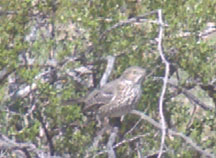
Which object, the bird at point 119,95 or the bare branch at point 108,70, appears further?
the bird at point 119,95

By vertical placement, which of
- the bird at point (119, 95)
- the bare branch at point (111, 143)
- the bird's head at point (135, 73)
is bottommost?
the bare branch at point (111, 143)

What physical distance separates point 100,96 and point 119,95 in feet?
1.08

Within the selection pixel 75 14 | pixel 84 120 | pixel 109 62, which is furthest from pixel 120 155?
pixel 75 14

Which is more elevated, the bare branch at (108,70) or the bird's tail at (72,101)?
the bare branch at (108,70)

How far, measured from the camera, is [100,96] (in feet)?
22.0

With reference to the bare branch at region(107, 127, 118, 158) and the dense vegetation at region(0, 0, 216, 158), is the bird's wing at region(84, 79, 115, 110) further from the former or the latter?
the bare branch at region(107, 127, 118, 158)

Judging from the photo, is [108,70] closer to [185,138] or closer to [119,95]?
[119,95]

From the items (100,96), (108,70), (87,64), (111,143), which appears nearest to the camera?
(111,143)

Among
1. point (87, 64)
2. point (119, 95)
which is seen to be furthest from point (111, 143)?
point (119, 95)

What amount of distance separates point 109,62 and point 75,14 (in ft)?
1.75

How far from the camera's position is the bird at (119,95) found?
20.7 ft

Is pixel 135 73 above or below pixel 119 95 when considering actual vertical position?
above

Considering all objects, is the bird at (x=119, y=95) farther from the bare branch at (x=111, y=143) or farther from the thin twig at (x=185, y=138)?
the thin twig at (x=185, y=138)

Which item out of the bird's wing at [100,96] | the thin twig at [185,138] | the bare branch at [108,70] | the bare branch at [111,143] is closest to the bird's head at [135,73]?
the bare branch at [108,70]
